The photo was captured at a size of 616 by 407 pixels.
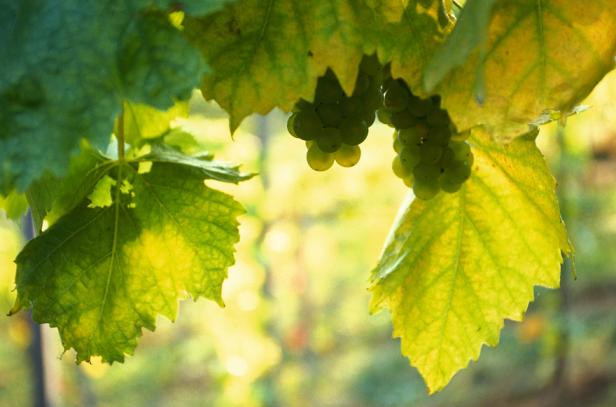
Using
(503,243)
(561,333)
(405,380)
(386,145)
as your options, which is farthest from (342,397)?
(503,243)

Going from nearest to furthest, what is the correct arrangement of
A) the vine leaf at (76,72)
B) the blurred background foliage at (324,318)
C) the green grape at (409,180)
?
the vine leaf at (76,72) < the green grape at (409,180) < the blurred background foliage at (324,318)

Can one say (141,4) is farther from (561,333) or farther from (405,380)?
(405,380)

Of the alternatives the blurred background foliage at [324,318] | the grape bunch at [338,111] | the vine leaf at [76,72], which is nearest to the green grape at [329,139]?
the grape bunch at [338,111]

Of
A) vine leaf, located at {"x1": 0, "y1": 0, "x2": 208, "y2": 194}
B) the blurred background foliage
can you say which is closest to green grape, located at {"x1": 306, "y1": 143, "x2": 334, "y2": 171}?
vine leaf, located at {"x1": 0, "y1": 0, "x2": 208, "y2": 194}

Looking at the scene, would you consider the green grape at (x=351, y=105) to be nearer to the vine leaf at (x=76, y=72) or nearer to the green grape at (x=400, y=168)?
the green grape at (x=400, y=168)

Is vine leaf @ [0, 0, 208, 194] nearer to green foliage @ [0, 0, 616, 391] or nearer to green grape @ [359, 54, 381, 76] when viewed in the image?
green foliage @ [0, 0, 616, 391]

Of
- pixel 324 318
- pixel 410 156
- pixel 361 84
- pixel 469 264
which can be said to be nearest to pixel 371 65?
pixel 361 84

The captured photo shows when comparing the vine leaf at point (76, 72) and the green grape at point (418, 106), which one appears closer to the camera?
the vine leaf at point (76, 72)
